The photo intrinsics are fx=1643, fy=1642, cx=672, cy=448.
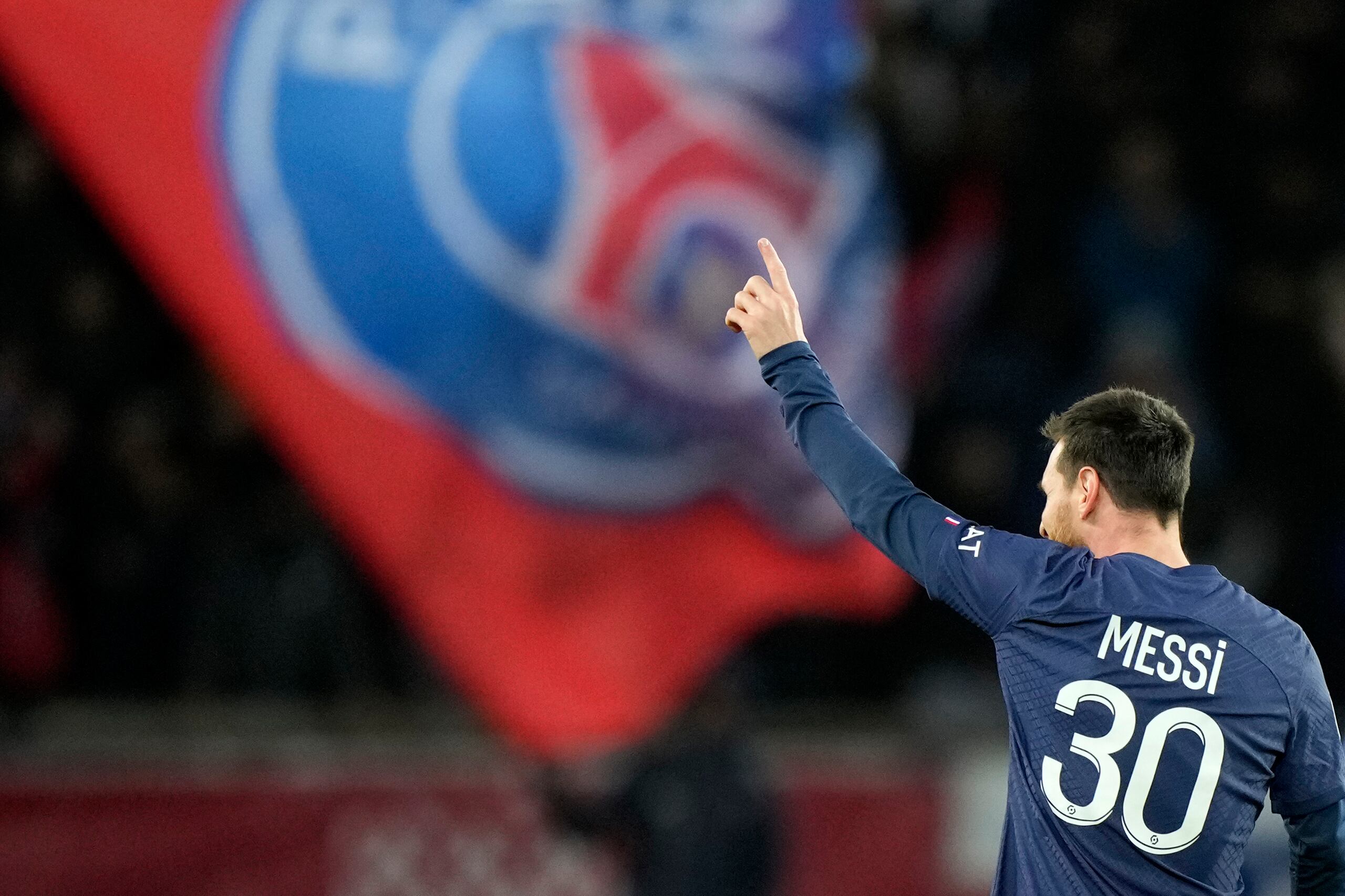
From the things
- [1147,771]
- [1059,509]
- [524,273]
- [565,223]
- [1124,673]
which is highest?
[565,223]

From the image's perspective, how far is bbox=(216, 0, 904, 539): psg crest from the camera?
5039 millimetres

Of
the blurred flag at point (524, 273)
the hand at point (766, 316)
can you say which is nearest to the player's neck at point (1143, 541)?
the hand at point (766, 316)

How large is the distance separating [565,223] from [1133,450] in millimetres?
3202

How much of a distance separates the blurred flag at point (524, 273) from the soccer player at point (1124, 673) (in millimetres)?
2823

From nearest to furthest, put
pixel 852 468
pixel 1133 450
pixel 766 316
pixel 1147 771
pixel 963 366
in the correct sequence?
pixel 1147 771, pixel 1133 450, pixel 852 468, pixel 766 316, pixel 963 366

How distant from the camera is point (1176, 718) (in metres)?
2.31

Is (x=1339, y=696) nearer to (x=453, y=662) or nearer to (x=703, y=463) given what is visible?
(x=703, y=463)

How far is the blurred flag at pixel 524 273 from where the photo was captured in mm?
4918

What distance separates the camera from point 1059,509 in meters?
2.50

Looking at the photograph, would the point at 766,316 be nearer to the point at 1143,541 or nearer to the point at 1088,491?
the point at 1088,491

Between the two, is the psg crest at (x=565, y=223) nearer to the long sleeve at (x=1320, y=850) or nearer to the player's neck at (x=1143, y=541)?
the player's neck at (x=1143, y=541)

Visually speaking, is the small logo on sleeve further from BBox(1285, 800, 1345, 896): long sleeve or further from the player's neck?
BBox(1285, 800, 1345, 896): long sleeve

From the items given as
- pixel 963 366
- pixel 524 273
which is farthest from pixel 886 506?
pixel 963 366

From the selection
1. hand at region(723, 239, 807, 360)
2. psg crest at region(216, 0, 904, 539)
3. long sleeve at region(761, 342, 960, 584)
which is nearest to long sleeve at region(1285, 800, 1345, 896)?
long sleeve at region(761, 342, 960, 584)
